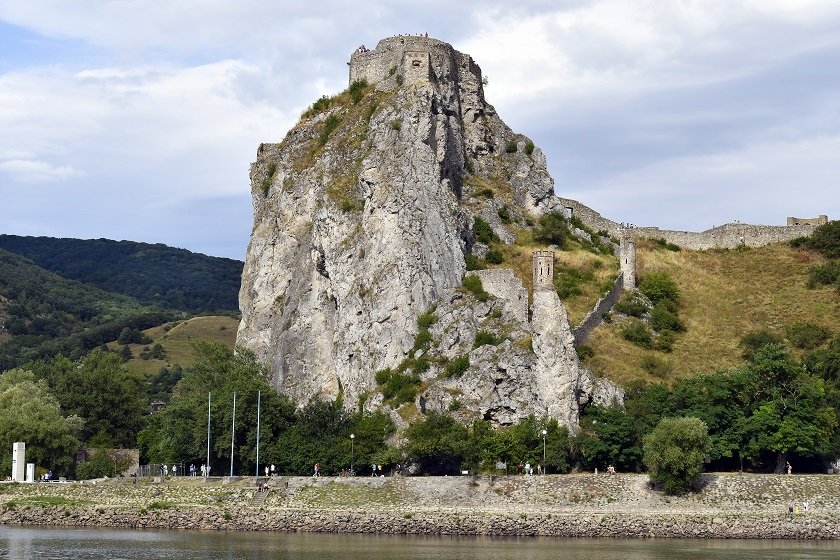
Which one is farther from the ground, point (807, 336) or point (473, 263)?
point (473, 263)

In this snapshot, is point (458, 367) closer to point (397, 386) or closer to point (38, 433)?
point (397, 386)

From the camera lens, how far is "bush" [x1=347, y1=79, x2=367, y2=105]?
11094 cm

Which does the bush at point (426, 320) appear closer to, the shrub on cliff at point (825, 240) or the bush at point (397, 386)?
the bush at point (397, 386)

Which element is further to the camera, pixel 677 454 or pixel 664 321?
pixel 664 321

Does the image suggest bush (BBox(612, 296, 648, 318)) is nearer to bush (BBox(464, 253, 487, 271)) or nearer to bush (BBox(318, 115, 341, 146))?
bush (BBox(464, 253, 487, 271))

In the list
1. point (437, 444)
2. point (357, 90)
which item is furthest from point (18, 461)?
point (357, 90)

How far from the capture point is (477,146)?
116812mm

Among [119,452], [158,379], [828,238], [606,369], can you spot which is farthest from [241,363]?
[158,379]

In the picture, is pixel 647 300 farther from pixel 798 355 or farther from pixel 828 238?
pixel 828 238

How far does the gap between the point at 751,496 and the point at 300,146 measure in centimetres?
4956

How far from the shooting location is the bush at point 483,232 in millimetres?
105562

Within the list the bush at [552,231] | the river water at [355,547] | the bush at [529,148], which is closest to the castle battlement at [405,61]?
the bush at [529,148]

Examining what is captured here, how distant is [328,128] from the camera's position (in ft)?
359

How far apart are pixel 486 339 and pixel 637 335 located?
45.5 ft
